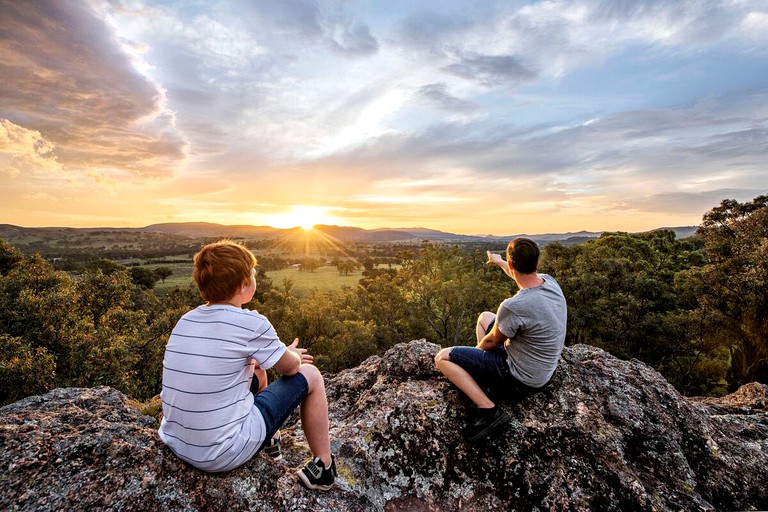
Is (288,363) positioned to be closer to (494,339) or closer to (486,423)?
(486,423)

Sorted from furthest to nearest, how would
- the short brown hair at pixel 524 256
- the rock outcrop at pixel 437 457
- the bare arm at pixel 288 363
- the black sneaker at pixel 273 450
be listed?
the short brown hair at pixel 524 256
the black sneaker at pixel 273 450
the bare arm at pixel 288 363
the rock outcrop at pixel 437 457

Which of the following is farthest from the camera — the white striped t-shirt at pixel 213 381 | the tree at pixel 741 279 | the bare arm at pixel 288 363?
the tree at pixel 741 279

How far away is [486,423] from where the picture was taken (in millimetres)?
4145

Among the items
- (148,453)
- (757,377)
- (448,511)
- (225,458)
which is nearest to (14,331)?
(148,453)

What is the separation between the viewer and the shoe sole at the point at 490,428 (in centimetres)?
408

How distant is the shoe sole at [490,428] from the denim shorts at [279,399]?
2120mm

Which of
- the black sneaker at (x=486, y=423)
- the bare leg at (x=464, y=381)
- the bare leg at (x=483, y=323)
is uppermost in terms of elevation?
the bare leg at (x=483, y=323)

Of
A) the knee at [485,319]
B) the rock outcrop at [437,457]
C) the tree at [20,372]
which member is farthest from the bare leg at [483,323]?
the tree at [20,372]

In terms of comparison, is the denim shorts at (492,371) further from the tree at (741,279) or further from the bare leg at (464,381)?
the tree at (741,279)

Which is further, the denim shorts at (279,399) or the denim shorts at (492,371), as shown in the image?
the denim shorts at (492,371)

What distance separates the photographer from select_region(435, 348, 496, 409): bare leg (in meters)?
4.23

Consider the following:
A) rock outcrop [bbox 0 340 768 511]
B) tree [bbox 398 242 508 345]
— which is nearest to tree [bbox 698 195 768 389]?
tree [bbox 398 242 508 345]

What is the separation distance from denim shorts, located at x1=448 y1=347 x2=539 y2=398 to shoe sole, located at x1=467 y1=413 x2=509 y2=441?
17.2 inches

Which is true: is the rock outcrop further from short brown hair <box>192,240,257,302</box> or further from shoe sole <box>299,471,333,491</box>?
short brown hair <box>192,240,257,302</box>
